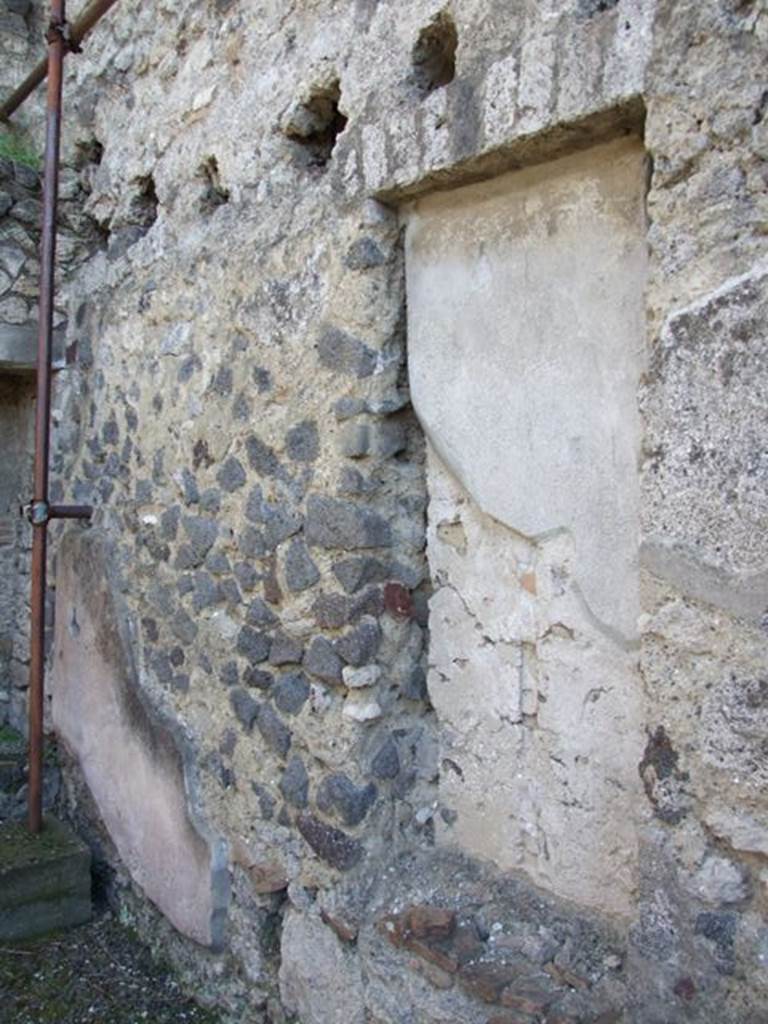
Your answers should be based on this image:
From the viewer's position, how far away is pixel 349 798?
89.0 inches

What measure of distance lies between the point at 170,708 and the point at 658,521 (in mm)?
1856

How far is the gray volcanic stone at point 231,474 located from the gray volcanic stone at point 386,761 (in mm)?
792

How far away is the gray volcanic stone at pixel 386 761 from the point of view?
2.27 meters

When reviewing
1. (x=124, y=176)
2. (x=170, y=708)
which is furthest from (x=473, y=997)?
(x=124, y=176)

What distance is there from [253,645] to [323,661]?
1.02ft

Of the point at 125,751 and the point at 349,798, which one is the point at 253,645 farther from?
the point at 125,751

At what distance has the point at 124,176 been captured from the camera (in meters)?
3.37

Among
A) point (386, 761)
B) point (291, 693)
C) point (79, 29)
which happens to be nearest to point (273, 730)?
point (291, 693)

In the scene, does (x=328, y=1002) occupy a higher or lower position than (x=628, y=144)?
lower

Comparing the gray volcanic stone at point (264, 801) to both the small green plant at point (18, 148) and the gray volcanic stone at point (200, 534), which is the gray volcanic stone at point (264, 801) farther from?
the small green plant at point (18, 148)

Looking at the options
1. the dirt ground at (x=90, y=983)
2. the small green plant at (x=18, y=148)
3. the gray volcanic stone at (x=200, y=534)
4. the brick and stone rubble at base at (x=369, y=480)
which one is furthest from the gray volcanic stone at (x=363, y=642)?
the small green plant at (x=18, y=148)

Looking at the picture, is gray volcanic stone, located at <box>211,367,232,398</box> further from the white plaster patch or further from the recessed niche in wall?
the recessed niche in wall

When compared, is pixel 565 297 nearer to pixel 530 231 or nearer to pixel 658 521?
pixel 530 231

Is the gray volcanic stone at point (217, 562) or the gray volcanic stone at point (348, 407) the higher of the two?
the gray volcanic stone at point (348, 407)
